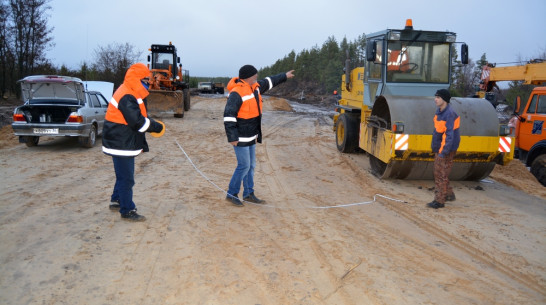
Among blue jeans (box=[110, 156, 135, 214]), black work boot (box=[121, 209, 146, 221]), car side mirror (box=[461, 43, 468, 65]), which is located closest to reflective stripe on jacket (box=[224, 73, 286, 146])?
blue jeans (box=[110, 156, 135, 214])

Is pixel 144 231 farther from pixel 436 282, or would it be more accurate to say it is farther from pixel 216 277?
pixel 436 282

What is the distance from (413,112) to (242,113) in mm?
3512

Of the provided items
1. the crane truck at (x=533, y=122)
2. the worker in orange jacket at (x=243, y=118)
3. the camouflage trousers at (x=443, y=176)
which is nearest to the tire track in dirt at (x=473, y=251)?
the camouflage trousers at (x=443, y=176)

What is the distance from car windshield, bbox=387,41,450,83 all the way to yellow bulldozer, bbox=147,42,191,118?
12.0m

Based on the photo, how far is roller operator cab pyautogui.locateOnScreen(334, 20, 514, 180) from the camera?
24.7 ft

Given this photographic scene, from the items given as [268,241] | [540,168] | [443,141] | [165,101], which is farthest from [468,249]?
[165,101]

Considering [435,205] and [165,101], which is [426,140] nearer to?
[435,205]

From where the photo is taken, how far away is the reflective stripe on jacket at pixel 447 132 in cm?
643

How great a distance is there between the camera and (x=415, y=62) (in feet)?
30.7

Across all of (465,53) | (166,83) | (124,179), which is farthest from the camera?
(166,83)

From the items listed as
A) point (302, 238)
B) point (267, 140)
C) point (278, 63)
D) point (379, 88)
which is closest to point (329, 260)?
point (302, 238)

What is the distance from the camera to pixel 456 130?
21.3 feet

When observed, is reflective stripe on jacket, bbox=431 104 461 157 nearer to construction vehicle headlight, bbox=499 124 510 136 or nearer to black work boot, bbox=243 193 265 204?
construction vehicle headlight, bbox=499 124 510 136

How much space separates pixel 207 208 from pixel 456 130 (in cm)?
408
